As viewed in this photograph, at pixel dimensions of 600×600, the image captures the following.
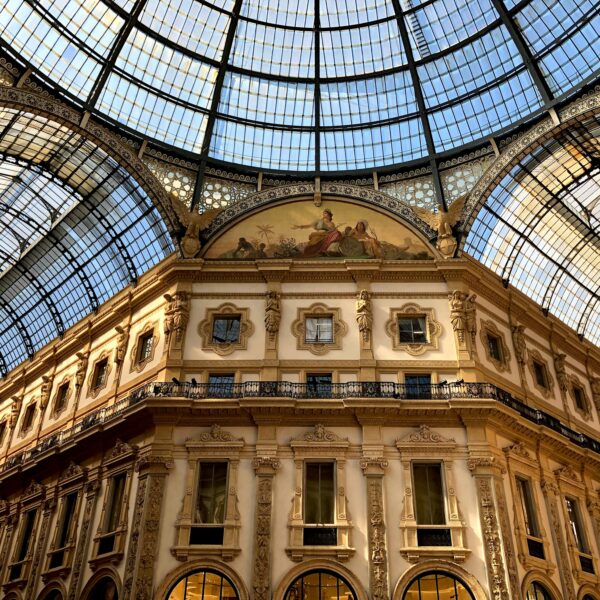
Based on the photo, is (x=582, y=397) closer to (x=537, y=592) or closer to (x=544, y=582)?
(x=544, y=582)

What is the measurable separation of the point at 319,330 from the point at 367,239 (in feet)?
18.3

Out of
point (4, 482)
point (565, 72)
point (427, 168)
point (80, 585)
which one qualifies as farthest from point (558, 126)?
point (4, 482)

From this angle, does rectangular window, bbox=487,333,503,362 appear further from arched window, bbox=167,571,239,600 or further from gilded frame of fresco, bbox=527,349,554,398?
arched window, bbox=167,571,239,600

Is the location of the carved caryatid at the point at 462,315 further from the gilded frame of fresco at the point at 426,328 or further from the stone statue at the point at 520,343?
the stone statue at the point at 520,343

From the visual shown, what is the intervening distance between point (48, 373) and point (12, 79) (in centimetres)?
1702

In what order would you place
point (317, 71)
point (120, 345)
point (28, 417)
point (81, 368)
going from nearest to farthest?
1. point (120, 345)
2. point (81, 368)
3. point (317, 71)
4. point (28, 417)

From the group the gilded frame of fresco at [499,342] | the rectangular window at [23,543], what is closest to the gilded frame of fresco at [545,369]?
the gilded frame of fresco at [499,342]

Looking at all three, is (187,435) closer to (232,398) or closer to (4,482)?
(232,398)

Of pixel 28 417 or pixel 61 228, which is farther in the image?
pixel 28 417

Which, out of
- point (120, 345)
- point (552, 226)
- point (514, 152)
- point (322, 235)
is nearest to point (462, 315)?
point (322, 235)

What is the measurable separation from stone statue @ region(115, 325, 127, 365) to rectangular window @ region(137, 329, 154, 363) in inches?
46.2

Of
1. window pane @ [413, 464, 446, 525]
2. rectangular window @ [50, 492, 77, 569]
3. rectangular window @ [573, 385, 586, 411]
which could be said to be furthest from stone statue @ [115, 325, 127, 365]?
rectangular window @ [573, 385, 586, 411]

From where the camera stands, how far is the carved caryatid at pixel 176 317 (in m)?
29.2

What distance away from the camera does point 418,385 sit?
26828 mm
